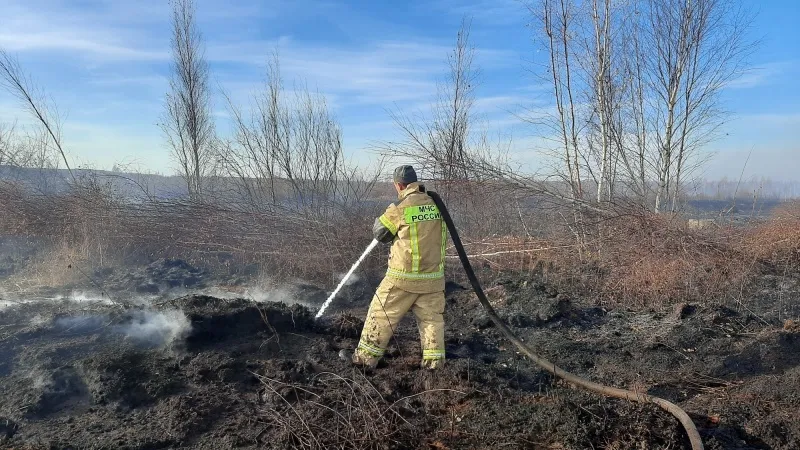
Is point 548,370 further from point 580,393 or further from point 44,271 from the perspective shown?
point 44,271

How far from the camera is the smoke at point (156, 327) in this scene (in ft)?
17.6

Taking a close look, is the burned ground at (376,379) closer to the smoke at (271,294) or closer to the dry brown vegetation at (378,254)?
the dry brown vegetation at (378,254)

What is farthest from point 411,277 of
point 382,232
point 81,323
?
point 81,323

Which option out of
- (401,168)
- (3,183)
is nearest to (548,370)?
(401,168)

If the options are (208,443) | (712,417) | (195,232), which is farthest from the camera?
(195,232)

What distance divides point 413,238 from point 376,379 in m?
1.21

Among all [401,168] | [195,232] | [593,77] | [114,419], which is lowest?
[114,419]

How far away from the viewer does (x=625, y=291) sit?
Answer: 26.0ft

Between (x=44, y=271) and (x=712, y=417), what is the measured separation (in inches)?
388

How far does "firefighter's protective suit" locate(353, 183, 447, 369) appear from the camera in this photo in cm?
478

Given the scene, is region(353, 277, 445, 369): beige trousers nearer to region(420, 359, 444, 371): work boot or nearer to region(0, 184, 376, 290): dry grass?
region(420, 359, 444, 371): work boot

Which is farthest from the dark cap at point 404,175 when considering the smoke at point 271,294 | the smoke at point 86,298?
the smoke at point 86,298

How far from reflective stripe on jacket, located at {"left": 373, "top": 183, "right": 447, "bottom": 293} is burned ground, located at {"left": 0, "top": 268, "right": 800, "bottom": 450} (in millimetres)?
805

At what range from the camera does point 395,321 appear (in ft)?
15.9
